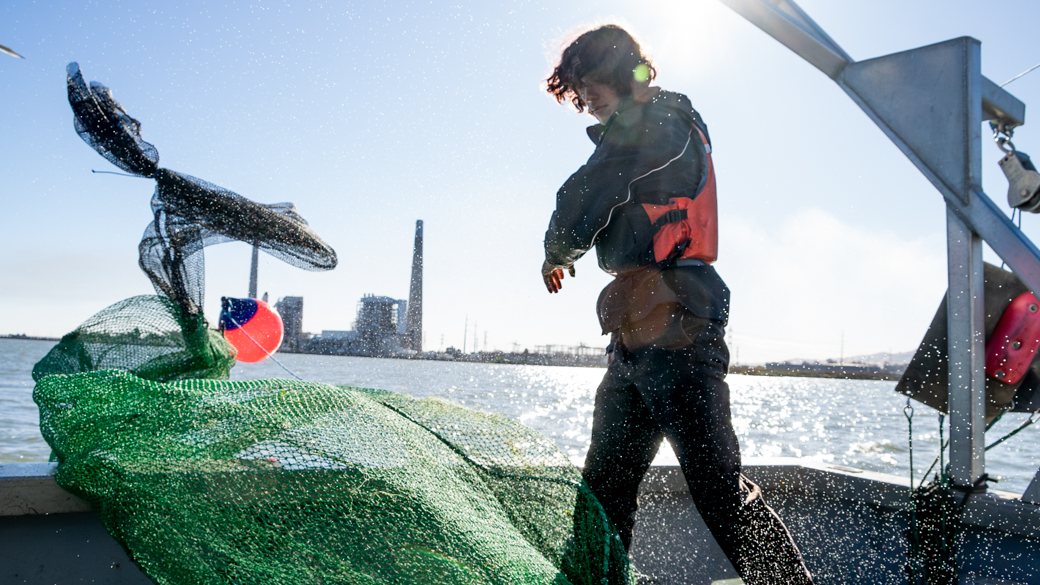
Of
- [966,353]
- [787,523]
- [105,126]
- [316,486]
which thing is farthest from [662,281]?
[105,126]

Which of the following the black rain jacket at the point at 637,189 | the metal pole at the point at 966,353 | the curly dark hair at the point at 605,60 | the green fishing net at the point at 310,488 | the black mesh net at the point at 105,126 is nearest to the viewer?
the green fishing net at the point at 310,488

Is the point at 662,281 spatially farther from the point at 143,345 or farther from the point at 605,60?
the point at 143,345

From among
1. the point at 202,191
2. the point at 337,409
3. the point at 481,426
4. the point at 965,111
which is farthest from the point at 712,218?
the point at 202,191

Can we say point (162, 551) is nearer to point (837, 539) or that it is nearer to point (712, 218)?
point (712, 218)

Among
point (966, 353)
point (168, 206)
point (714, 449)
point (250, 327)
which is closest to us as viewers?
point (714, 449)

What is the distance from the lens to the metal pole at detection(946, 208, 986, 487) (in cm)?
222

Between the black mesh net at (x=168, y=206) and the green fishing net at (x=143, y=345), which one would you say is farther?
the black mesh net at (x=168, y=206)

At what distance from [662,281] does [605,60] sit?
60cm

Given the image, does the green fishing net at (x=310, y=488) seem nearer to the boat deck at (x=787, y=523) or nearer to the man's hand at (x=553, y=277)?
the boat deck at (x=787, y=523)

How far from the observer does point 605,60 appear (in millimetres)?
1670

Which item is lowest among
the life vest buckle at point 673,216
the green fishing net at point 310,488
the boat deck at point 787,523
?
the boat deck at point 787,523

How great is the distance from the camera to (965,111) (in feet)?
7.13

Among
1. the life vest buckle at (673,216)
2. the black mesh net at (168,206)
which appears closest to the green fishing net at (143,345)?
the black mesh net at (168,206)

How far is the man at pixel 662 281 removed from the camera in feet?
4.91
